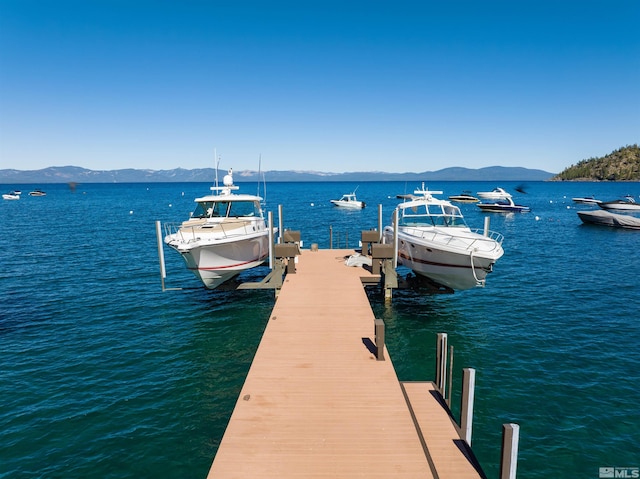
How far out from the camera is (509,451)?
6.85 metres

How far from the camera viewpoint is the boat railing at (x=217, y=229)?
18.7 m

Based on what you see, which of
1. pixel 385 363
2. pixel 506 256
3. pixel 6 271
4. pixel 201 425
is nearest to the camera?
pixel 385 363

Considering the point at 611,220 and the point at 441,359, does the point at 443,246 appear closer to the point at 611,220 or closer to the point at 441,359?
the point at 441,359

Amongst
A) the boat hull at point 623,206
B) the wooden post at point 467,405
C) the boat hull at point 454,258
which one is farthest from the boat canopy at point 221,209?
the boat hull at point 623,206

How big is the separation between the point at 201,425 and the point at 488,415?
862cm

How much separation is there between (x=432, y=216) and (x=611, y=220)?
150 ft

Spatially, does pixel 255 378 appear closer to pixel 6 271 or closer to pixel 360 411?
pixel 360 411

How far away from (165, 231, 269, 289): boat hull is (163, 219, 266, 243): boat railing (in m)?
0.39

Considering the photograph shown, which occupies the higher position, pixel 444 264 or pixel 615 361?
pixel 444 264

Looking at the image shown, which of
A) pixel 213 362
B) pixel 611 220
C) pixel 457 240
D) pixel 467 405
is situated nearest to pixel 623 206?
pixel 611 220

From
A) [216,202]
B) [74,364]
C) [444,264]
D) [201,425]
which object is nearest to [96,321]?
[74,364]

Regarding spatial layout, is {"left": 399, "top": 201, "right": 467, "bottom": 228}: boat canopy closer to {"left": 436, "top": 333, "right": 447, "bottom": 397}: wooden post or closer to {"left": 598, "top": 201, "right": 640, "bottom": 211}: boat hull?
{"left": 436, "top": 333, "right": 447, "bottom": 397}: wooden post

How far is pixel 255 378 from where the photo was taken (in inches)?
374

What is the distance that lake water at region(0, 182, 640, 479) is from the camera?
1001cm
